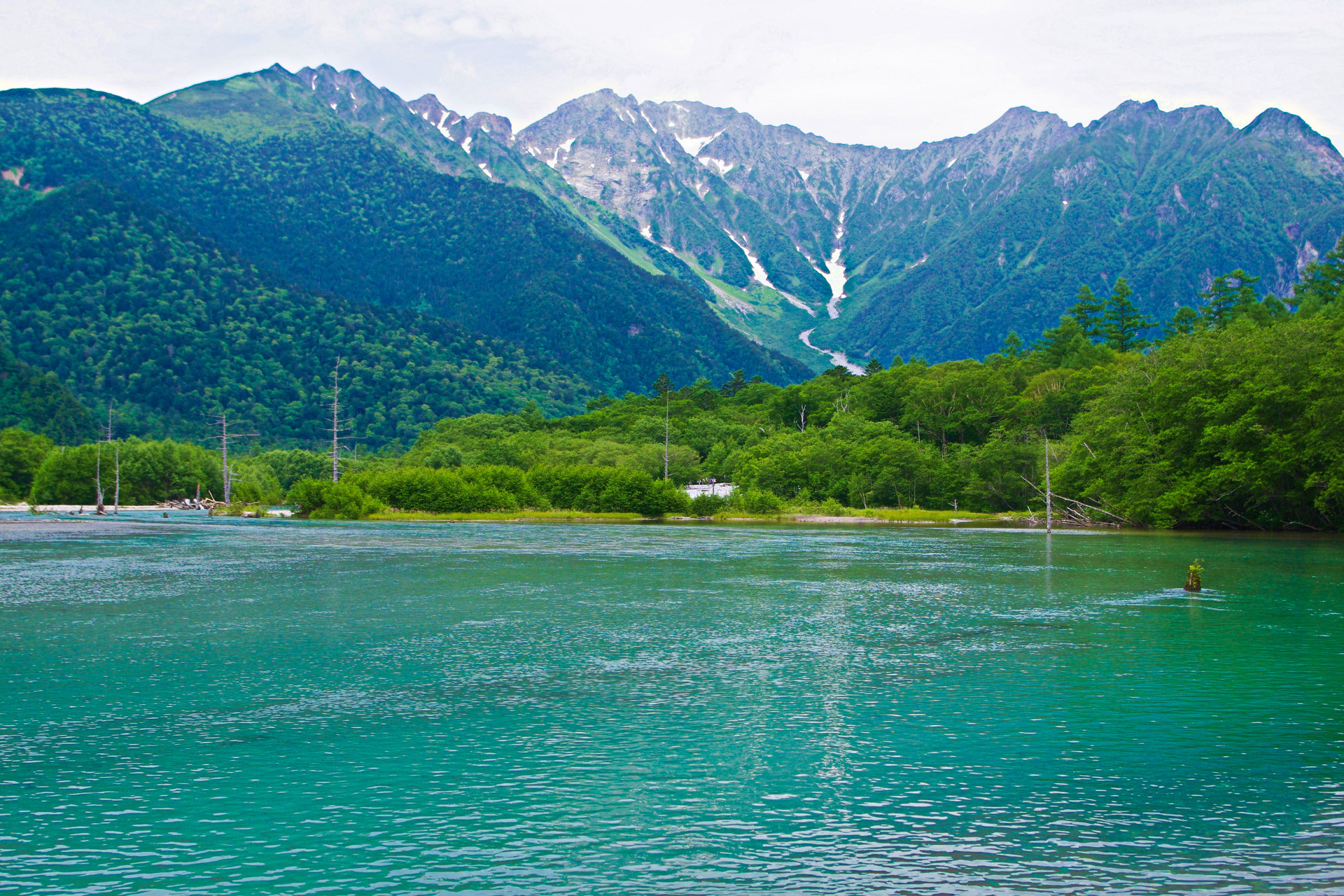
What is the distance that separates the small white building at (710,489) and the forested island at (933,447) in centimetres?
280

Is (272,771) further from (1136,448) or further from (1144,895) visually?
(1136,448)

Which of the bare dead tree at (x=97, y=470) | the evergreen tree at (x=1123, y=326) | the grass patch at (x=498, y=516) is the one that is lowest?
the grass patch at (x=498, y=516)

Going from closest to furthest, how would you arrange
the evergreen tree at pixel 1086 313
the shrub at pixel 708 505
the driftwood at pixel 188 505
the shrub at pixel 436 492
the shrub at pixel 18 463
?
the shrub at pixel 436 492
the shrub at pixel 708 505
the driftwood at pixel 188 505
the shrub at pixel 18 463
the evergreen tree at pixel 1086 313

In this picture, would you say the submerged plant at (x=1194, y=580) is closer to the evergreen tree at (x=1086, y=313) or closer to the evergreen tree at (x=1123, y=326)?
the evergreen tree at (x=1123, y=326)

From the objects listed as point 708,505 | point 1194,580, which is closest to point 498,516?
point 708,505

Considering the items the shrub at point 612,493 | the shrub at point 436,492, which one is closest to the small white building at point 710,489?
the shrub at point 612,493

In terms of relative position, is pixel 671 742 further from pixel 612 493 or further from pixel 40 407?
pixel 40 407

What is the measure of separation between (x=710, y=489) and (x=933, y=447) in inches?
1068

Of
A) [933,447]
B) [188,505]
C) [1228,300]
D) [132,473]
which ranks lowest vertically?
[188,505]

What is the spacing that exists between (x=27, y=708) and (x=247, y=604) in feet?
56.7

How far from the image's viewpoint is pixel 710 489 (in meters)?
128

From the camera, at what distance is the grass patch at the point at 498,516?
106 metres

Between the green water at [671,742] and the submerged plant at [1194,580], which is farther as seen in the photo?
the submerged plant at [1194,580]

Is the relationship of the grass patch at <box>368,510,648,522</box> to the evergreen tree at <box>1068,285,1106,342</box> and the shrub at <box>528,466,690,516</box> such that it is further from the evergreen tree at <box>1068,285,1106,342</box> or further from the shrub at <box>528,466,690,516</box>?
the evergreen tree at <box>1068,285,1106,342</box>
